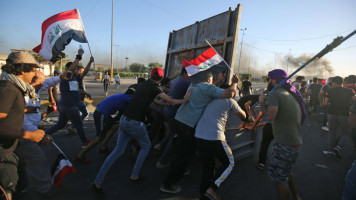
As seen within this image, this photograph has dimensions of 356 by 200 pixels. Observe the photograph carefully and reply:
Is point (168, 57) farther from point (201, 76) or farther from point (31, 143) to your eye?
point (31, 143)

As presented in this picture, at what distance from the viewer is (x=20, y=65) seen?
2020 mm

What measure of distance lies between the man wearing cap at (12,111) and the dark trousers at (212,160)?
6.28 ft

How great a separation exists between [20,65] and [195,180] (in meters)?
2.94

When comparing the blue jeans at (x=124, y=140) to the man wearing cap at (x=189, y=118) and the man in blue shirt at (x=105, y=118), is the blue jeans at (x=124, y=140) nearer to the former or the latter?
the man wearing cap at (x=189, y=118)

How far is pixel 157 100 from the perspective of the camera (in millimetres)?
2945

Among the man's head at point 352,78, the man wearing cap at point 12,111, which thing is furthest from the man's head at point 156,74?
the man's head at point 352,78

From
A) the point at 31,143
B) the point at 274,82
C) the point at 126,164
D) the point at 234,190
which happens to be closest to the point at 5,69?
the point at 31,143

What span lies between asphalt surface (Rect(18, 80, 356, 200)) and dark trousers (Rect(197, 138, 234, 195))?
451mm

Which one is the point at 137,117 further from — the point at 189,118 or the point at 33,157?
the point at 33,157

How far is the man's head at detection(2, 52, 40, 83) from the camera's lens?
6.49ft

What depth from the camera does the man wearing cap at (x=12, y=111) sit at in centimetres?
170

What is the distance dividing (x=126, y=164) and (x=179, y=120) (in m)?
1.75

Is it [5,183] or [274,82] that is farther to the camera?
[274,82]

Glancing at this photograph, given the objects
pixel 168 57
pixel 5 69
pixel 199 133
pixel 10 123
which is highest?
pixel 168 57
